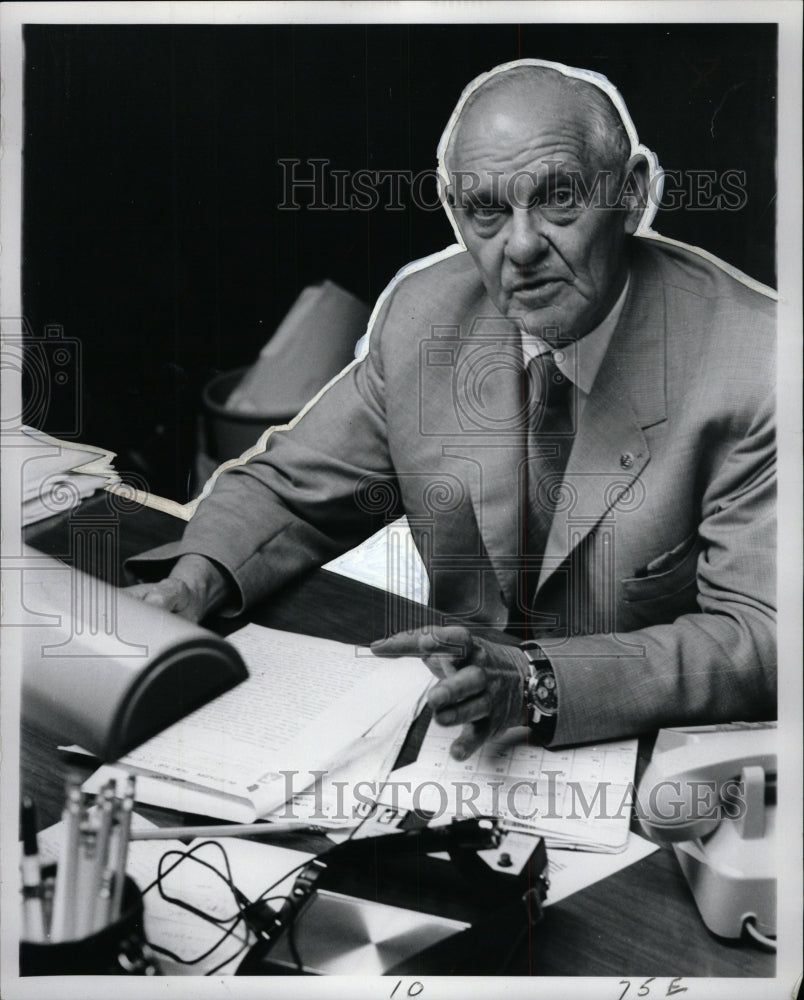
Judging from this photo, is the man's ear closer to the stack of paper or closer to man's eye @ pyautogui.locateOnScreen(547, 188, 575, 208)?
man's eye @ pyautogui.locateOnScreen(547, 188, 575, 208)

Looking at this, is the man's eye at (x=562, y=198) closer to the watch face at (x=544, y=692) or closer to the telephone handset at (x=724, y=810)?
the watch face at (x=544, y=692)

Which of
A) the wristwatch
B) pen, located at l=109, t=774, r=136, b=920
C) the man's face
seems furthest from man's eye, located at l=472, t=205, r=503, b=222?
pen, located at l=109, t=774, r=136, b=920

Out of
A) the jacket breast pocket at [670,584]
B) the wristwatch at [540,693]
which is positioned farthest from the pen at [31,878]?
the jacket breast pocket at [670,584]

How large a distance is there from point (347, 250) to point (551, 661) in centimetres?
84

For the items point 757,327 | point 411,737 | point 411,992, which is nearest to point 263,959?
point 411,992

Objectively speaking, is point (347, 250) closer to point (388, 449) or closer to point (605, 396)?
point (388, 449)

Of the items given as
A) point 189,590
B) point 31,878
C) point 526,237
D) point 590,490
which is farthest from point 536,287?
point 31,878

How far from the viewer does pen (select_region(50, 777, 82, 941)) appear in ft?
6.05

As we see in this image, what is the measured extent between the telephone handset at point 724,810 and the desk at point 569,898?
0.04 m

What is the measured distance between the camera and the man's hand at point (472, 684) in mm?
1854

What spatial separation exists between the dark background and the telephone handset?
850 mm

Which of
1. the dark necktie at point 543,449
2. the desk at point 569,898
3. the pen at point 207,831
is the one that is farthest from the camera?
the dark necktie at point 543,449

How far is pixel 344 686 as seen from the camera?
1968mm

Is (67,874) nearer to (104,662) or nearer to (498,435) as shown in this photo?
(104,662)
